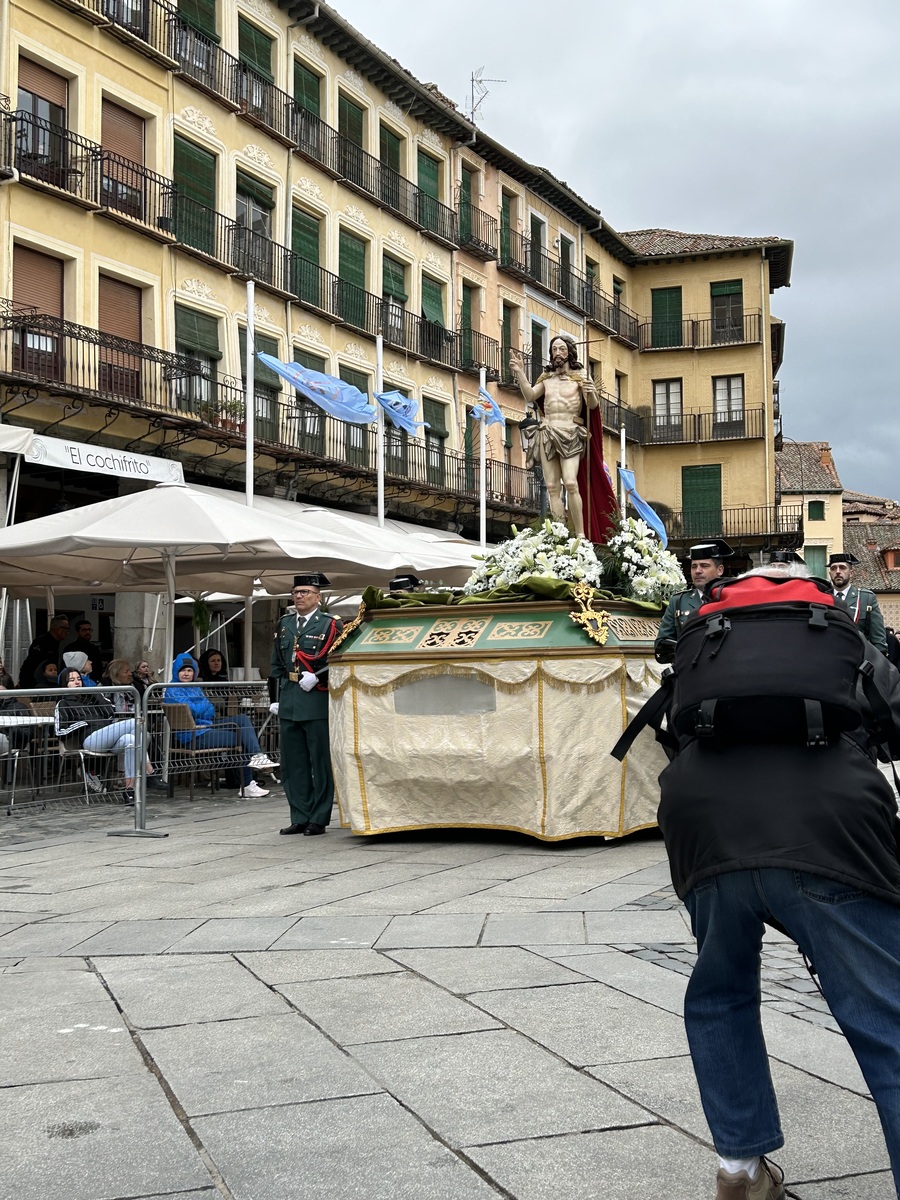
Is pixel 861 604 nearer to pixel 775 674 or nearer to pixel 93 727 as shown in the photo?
pixel 93 727

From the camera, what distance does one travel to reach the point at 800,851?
2.83 metres

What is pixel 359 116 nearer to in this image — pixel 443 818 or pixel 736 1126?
pixel 443 818

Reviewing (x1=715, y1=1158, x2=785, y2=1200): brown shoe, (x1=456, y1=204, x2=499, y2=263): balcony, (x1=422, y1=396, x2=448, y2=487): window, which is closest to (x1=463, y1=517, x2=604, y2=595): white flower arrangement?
(x1=715, y1=1158, x2=785, y2=1200): brown shoe

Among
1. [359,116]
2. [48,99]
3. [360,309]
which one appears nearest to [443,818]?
[48,99]

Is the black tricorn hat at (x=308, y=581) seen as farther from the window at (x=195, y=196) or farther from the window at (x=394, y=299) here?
the window at (x=394, y=299)

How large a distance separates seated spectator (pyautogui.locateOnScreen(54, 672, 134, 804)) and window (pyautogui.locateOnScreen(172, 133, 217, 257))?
1627 centimetres

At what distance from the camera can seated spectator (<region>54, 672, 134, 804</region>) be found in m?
10.7

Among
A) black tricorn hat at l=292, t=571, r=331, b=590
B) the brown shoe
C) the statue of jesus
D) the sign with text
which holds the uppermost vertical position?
the sign with text

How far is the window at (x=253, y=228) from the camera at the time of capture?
27.5 meters

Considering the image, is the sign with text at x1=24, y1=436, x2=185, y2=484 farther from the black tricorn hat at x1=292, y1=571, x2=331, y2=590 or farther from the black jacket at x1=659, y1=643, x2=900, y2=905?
the black jacket at x1=659, y1=643, x2=900, y2=905

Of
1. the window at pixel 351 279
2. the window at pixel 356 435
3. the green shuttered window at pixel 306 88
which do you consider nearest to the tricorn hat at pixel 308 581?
the window at pixel 356 435

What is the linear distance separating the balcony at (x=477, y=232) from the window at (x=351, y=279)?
506cm

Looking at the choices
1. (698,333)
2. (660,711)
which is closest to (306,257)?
(698,333)

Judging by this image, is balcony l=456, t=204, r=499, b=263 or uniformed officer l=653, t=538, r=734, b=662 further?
balcony l=456, t=204, r=499, b=263
